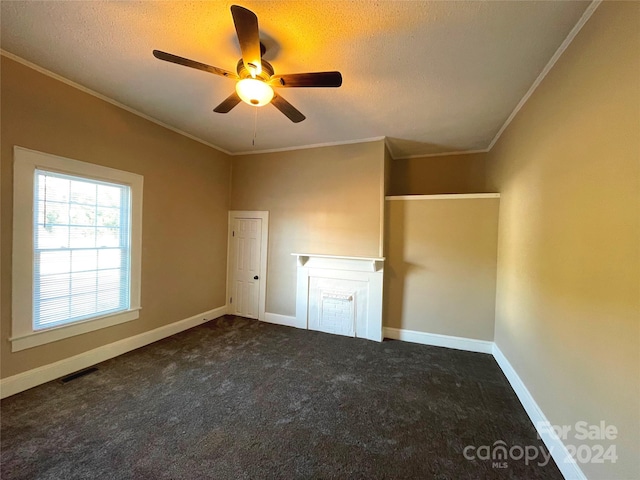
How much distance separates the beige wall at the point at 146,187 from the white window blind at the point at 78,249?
21 cm

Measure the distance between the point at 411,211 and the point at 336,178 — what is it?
123 cm

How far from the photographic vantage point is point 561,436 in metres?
1.77

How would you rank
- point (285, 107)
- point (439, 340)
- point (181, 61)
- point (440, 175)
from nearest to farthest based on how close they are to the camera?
point (181, 61)
point (285, 107)
point (439, 340)
point (440, 175)

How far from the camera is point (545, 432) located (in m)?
1.95

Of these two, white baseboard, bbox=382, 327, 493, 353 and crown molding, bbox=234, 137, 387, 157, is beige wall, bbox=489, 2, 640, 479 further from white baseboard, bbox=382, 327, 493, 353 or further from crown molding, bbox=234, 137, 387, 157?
crown molding, bbox=234, 137, 387, 157

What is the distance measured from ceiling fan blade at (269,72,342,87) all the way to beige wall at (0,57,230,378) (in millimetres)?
2259

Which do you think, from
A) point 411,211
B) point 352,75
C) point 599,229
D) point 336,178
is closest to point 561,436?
point 599,229

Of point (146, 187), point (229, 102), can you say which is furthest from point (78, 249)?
point (229, 102)

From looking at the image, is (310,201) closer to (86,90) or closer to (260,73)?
(260,73)

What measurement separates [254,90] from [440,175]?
12.0 feet

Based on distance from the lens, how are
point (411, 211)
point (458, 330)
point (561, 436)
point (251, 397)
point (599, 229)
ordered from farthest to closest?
point (411, 211) → point (458, 330) → point (251, 397) → point (561, 436) → point (599, 229)

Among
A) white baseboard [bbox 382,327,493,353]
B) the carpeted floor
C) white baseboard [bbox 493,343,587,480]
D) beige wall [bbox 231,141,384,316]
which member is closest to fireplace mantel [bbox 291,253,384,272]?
beige wall [bbox 231,141,384,316]

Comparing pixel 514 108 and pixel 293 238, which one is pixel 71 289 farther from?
pixel 514 108

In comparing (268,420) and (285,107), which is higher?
(285,107)
